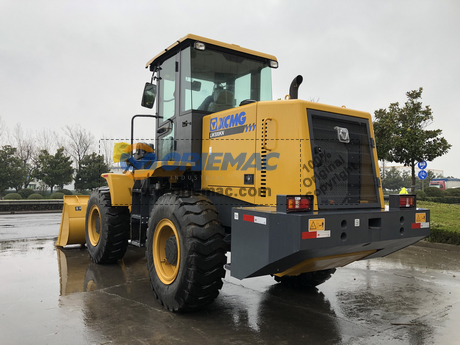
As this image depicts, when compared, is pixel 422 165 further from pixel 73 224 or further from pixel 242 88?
pixel 73 224

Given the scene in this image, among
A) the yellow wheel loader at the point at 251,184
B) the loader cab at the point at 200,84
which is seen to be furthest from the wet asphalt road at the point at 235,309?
the loader cab at the point at 200,84

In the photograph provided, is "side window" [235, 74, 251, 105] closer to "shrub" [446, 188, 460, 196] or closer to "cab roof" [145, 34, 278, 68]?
"cab roof" [145, 34, 278, 68]

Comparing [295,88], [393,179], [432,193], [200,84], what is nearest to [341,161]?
[295,88]

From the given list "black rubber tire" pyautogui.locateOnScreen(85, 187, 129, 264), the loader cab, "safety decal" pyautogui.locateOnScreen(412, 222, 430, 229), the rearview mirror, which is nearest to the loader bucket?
"black rubber tire" pyautogui.locateOnScreen(85, 187, 129, 264)

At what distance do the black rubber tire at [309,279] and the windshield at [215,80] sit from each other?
2774mm

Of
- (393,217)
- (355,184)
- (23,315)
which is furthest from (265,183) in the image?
(23,315)

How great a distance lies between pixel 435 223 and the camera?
10297 mm

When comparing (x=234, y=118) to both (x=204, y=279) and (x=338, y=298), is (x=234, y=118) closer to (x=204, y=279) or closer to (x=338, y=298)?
(x=204, y=279)

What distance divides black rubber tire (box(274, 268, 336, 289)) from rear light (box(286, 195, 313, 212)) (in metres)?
2.23

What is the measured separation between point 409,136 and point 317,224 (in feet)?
51.7

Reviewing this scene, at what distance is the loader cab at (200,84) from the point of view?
514cm

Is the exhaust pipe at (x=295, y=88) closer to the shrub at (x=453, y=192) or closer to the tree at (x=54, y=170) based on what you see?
the tree at (x=54, y=170)

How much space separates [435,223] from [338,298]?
6655mm

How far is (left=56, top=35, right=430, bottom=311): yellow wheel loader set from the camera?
3568mm
